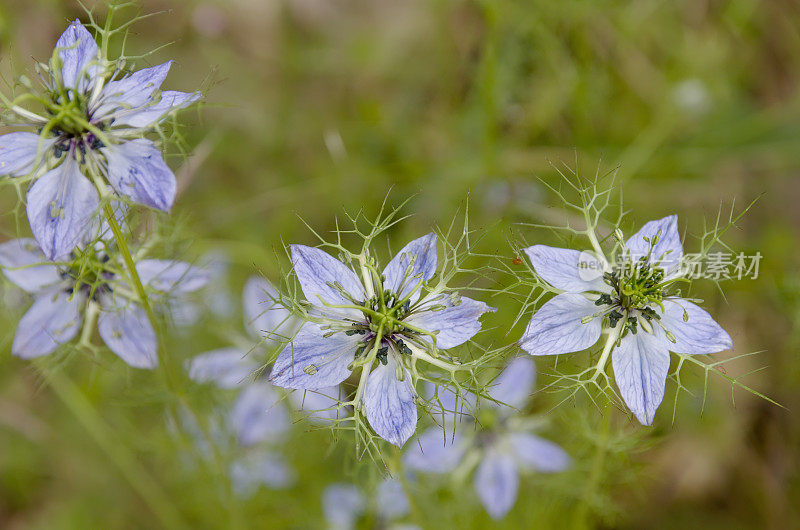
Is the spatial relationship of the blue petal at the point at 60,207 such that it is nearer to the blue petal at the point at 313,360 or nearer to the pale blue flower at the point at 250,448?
the blue petal at the point at 313,360

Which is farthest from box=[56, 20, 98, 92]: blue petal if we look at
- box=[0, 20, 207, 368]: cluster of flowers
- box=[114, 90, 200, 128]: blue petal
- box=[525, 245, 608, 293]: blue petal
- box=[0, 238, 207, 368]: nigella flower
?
box=[525, 245, 608, 293]: blue petal

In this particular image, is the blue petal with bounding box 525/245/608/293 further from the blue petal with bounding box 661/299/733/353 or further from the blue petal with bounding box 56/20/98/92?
the blue petal with bounding box 56/20/98/92

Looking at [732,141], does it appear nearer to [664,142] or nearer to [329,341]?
[664,142]

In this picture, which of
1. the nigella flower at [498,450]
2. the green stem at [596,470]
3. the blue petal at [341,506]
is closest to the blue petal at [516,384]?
the nigella flower at [498,450]

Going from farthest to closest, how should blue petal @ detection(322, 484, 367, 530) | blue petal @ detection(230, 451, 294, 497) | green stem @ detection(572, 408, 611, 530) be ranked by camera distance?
blue petal @ detection(230, 451, 294, 497), blue petal @ detection(322, 484, 367, 530), green stem @ detection(572, 408, 611, 530)

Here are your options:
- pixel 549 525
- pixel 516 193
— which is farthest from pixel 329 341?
pixel 516 193

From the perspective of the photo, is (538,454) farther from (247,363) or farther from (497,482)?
(247,363)
